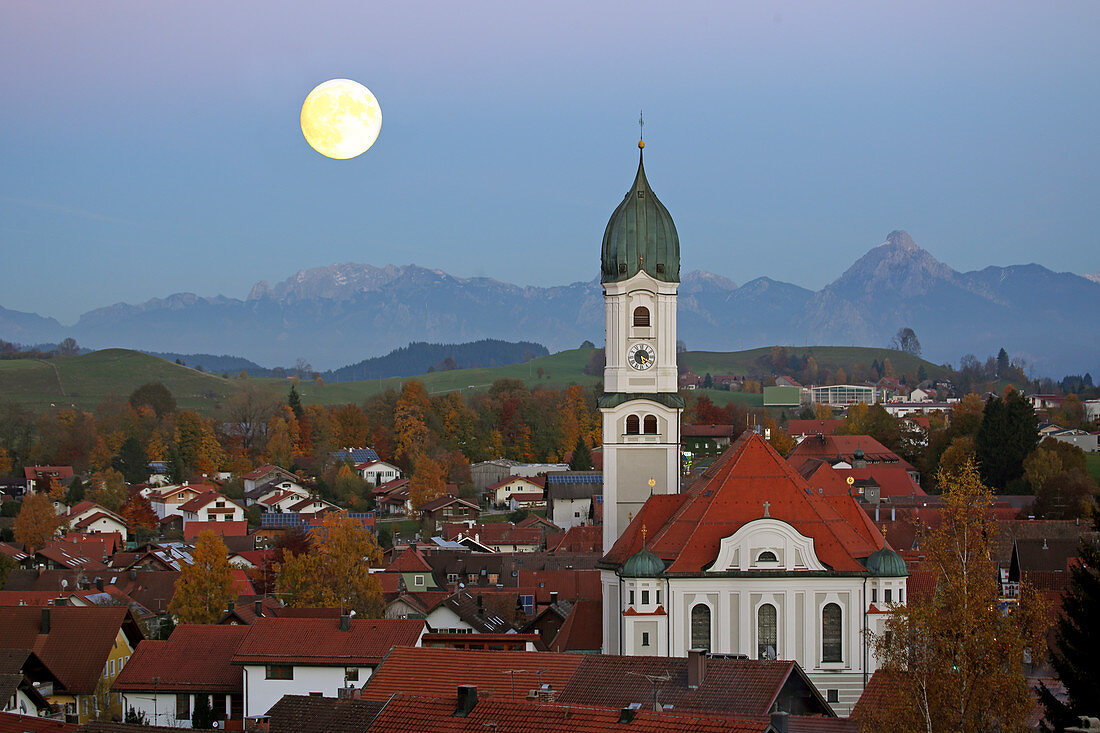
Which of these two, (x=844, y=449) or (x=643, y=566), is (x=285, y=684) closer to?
(x=643, y=566)

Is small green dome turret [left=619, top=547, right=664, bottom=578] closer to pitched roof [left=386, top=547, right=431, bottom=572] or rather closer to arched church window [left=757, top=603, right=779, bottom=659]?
arched church window [left=757, top=603, right=779, bottom=659]

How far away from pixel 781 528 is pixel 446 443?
109959 millimetres

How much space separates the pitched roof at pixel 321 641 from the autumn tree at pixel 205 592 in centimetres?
1580

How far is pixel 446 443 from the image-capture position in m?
157

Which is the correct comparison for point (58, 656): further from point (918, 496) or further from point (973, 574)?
point (918, 496)

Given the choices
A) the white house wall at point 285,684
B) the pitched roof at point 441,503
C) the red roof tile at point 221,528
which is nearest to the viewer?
the white house wall at point 285,684

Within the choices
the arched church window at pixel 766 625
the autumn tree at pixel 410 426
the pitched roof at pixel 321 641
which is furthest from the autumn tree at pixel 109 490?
the arched church window at pixel 766 625

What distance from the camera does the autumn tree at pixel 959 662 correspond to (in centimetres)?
2550

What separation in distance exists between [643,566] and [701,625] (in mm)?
2481

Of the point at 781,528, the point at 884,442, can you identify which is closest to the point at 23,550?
the point at 781,528

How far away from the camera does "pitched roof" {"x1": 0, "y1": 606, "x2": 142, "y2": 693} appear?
163 feet

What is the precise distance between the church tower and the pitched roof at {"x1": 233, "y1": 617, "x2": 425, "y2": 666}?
37.2 ft

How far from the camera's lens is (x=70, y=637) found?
5153 cm

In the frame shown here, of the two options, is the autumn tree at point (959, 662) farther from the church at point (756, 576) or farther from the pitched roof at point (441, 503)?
the pitched roof at point (441, 503)
